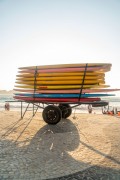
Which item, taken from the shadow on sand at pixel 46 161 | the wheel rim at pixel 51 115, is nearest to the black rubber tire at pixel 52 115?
the wheel rim at pixel 51 115

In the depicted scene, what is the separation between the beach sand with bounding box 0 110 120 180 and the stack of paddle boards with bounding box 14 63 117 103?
1.78m

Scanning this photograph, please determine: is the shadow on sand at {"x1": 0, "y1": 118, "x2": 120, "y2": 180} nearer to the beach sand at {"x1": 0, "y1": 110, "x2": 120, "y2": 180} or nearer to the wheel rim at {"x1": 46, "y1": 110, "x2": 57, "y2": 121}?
the beach sand at {"x1": 0, "y1": 110, "x2": 120, "y2": 180}

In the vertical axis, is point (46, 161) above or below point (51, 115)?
below

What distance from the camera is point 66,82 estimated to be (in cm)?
965

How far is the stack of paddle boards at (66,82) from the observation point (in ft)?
30.8

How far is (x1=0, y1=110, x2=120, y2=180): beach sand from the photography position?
4.54m

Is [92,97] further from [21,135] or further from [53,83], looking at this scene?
[21,135]

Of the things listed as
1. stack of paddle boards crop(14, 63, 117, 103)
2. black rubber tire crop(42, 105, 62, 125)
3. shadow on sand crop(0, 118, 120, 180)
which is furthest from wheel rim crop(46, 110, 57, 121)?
shadow on sand crop(0, 118, 120, 180)

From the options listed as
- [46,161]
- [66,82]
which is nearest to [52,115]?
[66,82]

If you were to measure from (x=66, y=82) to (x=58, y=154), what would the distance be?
4.47 metres

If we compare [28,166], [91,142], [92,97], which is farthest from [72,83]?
[28,166]

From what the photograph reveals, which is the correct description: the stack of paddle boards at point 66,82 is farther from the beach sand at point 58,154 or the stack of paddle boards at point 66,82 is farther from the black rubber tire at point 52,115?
the beach sand at point 58,154

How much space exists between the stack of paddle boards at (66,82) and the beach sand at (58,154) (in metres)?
1.78

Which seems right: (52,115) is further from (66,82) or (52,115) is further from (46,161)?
(46,161)
